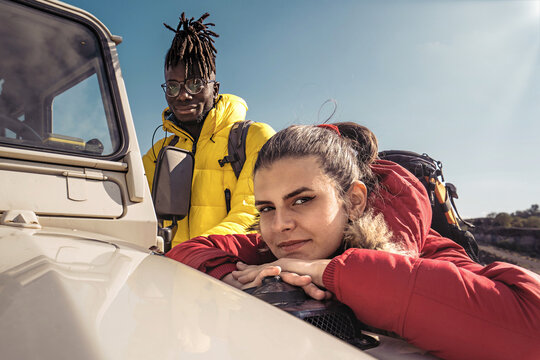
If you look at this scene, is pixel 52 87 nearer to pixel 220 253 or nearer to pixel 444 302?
pixel 220 253

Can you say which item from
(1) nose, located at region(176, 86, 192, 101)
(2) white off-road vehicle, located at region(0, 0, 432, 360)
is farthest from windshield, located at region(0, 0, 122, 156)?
(1) nose, located at region(176, 86, 192, 101)

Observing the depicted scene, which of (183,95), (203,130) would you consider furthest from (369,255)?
(183,95)

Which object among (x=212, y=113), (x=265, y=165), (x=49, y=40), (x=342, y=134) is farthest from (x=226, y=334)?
(x=212, y=113)

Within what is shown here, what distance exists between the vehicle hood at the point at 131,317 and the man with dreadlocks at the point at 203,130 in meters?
1.71

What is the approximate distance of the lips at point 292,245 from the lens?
3.94ft

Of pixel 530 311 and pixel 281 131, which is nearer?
pixel 530 311

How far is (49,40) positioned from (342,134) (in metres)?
1.32

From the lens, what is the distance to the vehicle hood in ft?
1.33

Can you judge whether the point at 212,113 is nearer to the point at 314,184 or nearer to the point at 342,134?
the point at 342,134

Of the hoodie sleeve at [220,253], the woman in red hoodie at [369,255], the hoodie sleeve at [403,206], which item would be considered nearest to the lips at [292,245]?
the woman in red hoodie at [369,255]

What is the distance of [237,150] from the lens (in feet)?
8.93

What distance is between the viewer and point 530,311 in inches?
30.4

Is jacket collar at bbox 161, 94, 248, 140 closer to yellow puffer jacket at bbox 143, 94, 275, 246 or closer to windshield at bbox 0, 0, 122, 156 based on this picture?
yellow puffer jacket at bbox 143, 94, 275, 246

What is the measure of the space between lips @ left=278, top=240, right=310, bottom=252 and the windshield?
862 mm
